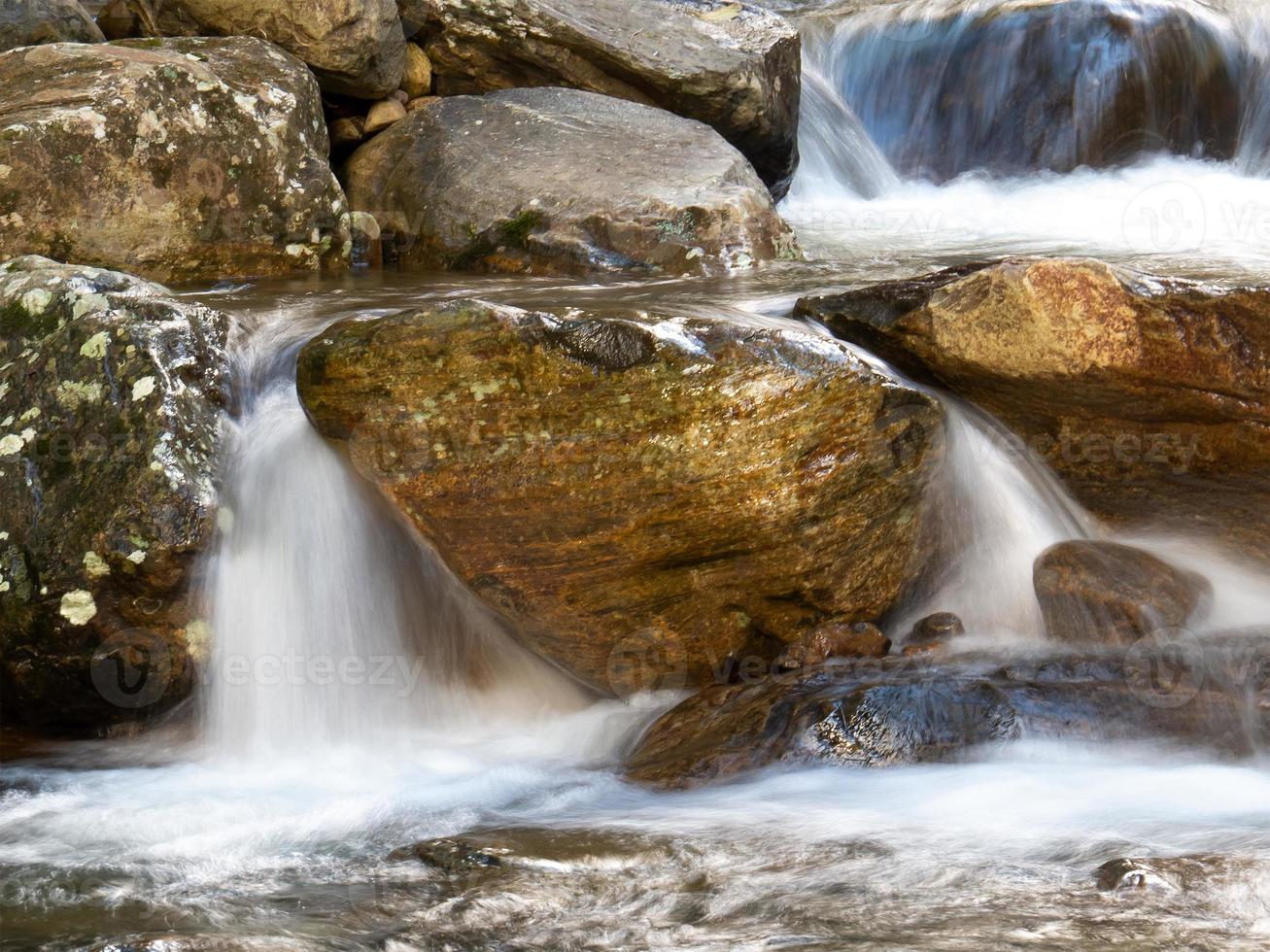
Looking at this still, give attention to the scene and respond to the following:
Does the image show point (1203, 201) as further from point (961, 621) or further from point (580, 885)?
point (580, 885)

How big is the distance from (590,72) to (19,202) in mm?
3671

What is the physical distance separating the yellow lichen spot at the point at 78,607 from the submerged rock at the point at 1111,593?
3201 mm

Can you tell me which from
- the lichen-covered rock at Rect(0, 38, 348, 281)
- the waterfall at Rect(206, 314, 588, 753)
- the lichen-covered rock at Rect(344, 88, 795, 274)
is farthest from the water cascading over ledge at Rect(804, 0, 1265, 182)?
the waterfall at Rect(206, 314, 588, 753)

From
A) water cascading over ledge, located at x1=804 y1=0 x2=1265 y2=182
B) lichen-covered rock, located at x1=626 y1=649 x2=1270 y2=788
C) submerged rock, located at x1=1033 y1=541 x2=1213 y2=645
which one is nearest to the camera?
lichen-covered rock, located at x1=626 y1=649 x2=1270 y2=788

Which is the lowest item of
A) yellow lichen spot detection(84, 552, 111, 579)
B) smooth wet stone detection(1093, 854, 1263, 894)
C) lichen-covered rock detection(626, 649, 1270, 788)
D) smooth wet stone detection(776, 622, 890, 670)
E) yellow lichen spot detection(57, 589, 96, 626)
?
smooth wet stone detection(1093, 854, 1263, 894)

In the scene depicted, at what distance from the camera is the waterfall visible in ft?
14.3

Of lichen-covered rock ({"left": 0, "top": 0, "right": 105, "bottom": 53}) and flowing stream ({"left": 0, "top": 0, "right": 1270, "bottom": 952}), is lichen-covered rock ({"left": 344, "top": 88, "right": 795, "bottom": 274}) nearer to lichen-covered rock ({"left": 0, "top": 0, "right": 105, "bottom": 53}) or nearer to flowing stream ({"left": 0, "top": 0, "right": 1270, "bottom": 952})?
flowing stream ({"left": 0, "top": 0, "right": 1270, "bottom": 952})

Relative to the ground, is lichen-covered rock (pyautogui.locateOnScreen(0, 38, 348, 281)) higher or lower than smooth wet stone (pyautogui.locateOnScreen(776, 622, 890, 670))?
higher

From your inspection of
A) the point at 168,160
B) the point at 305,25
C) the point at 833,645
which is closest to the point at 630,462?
the point at 833,645

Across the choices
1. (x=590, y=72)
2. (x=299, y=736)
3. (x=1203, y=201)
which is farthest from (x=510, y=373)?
(x=1203, y=201)

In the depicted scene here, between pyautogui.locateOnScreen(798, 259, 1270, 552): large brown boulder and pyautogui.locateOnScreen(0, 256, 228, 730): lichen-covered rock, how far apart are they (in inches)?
101

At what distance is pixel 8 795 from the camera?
386 cm

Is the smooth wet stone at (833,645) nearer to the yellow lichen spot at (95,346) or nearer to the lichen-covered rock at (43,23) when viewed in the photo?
the yellow lichen spot at (95,346)

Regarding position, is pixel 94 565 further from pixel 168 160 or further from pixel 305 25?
pixel 305 25
